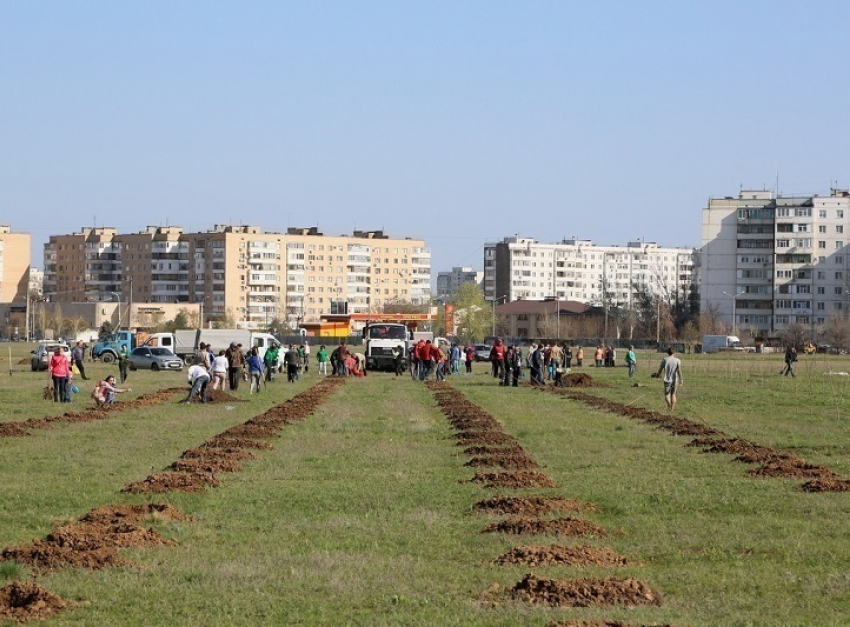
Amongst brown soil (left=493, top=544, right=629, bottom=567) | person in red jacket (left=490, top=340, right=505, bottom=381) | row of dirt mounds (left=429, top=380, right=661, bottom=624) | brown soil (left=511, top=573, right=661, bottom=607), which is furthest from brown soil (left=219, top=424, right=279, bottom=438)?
person in red jacket (left=490, top=340, right=505, bottom=381)

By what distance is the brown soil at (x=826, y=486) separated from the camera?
63.3 ft

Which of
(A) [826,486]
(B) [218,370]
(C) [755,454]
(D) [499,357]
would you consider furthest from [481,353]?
(A) [826,486]

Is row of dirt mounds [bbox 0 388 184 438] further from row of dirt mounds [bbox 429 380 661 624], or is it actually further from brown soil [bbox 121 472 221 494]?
brown soil [bbox 121 472 221 494]

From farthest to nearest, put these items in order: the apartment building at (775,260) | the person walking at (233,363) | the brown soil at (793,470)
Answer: the apartment building at (775,260) → the person walking at (233,363) → the brown soil at (793,470)

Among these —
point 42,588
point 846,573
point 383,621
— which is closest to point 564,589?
point 383,621

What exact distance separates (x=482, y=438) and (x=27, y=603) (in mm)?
18061

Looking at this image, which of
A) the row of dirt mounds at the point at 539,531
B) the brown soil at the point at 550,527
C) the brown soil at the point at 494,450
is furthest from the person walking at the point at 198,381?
the brown soil at the point at 550,527

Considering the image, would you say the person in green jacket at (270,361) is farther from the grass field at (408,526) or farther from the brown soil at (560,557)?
the brown soil at (560,557)

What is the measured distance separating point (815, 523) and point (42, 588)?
9192mm

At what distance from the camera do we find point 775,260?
179000 millimetres

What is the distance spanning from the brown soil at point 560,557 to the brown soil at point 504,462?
8933 mm

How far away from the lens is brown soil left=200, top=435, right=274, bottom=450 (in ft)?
83.8

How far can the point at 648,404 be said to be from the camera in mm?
45188

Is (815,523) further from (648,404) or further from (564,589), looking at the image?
(648,404)
